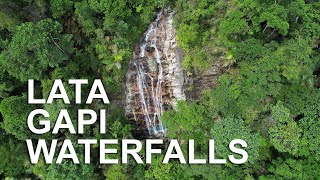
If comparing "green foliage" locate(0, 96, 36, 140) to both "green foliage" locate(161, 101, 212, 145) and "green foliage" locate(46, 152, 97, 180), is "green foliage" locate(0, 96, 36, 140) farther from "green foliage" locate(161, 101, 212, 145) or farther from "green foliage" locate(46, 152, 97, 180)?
"green foliage" locate(161, 101, 212, 145)

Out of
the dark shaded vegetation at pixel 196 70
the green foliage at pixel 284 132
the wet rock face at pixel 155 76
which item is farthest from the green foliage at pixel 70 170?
the green foliage at pixel 284 132

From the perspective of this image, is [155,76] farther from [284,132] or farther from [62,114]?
[284,132]

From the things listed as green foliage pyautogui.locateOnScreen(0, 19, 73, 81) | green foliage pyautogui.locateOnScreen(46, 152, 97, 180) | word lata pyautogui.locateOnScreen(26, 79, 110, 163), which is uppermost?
green foliage pyautogui.locateOnScreen(0, 19, 73, 81)

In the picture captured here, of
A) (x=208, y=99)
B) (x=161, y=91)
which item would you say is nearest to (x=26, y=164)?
(x=161, y=91)

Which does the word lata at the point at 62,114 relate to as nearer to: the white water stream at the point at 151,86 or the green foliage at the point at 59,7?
the white water stream at the point at 151,86

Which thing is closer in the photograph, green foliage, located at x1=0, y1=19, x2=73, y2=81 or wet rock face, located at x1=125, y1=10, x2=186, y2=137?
green foliage, located at x1=0, y1=19, x2=73, y2=81

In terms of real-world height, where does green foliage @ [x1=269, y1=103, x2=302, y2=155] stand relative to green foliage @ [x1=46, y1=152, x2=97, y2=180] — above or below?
above

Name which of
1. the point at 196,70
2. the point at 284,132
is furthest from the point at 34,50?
the point at 284,132

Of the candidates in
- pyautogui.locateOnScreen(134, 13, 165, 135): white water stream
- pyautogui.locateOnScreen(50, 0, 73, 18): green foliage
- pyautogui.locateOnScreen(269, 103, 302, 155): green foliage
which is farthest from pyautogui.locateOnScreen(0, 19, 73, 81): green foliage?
pyautogui.locateOnScreen(269, 103, 302, 155): green foliage
